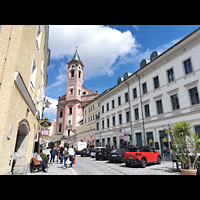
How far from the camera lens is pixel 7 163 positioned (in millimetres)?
5184

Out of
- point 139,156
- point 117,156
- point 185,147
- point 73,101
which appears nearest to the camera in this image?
point 185,147

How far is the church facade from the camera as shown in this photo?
61719 mm

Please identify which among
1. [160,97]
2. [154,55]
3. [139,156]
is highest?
[154,55]

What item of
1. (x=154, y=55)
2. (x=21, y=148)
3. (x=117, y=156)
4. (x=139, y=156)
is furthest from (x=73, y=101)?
(x=21, y=148)

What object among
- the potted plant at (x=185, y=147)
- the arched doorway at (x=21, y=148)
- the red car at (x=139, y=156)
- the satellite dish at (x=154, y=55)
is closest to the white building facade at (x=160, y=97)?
the satellite dish at (x=154, y=55)

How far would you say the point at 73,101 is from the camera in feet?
207

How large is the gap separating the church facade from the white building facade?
34.0m

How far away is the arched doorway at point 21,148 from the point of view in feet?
26.4

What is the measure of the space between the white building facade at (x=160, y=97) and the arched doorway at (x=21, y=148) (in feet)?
38.4

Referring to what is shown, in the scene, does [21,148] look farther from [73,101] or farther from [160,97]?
[73,101]

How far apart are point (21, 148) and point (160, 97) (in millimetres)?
17140
